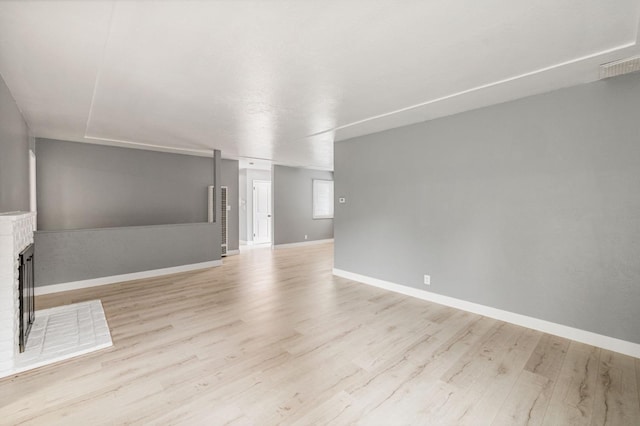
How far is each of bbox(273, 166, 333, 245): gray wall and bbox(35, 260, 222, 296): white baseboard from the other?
256 cm

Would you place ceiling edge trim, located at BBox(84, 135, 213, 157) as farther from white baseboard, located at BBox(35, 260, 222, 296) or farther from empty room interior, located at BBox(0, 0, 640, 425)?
white baseboard, located at BBox(35, 260, 222, 296)

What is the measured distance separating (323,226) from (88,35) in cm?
768

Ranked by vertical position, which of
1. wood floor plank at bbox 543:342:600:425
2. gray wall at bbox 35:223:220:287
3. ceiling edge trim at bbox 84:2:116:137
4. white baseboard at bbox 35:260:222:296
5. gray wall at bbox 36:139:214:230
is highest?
ceiling edge trim at bbox 84:2:116:137

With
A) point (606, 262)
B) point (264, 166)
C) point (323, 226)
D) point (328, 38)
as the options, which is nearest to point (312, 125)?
point (328, 38)

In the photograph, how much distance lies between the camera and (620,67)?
2305 millimetres

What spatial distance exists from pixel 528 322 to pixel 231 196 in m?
6.47

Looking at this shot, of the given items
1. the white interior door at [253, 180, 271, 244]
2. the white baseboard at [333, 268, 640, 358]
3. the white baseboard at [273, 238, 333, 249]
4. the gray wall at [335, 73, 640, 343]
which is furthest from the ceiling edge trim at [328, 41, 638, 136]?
the white interior door at [253, 180, 271, 244]

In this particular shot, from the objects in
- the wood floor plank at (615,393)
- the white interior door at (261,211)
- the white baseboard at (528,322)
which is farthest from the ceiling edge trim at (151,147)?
the wood floor plank at (615,393)

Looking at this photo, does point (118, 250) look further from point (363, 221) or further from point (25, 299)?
point (363, 221)

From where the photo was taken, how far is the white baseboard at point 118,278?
4164 mm

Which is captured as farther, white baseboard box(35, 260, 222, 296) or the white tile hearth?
white baseboard box(35, 260, 222, 296)

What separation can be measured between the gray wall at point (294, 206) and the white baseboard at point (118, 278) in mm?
2555

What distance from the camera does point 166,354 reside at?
2.46 m

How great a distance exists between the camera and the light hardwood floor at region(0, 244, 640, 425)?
1767 mm
